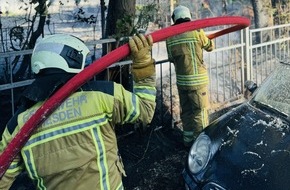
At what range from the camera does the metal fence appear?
5.99m

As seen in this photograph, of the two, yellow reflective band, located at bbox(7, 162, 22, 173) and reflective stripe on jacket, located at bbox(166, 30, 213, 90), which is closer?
yellow reflective band, located at bbox(7, 162, 22, 173)

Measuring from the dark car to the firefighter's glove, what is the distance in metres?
0.97

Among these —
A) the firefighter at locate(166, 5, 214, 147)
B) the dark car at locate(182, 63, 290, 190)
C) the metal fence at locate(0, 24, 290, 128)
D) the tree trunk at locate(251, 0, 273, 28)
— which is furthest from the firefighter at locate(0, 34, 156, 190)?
the tree trunk at locate(251, 0, 273, 28)

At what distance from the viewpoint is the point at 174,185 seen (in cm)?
454

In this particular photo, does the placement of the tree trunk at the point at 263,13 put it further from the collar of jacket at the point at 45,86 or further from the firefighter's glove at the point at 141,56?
the collar of jacket at the point at 45,86

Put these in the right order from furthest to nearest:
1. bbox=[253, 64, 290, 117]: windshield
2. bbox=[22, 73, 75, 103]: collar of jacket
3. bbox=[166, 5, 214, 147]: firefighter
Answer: bbox=[166, 5, 214, 147]: firefighter < bbox=[253, 64, 290, 117]: windshield < bbox=[22, 73, 75, 103]: collar of jacket

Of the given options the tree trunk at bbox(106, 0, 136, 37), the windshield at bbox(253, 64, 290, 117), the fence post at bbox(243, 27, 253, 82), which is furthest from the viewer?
the fence post at bbox(243, 27, 253, 82)

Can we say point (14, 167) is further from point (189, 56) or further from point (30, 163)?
point (189, 56)

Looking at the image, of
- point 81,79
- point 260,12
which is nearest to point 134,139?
point 81,79

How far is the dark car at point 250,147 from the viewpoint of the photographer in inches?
110

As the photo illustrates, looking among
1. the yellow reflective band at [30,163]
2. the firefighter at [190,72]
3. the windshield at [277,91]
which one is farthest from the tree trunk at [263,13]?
the yellow reflective band at [30,163]

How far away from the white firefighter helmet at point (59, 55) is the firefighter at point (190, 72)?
9.72ft

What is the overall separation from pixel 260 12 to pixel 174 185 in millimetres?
7526

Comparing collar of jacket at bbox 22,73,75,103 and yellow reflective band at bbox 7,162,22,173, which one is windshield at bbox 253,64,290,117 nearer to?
collar of jacket at bbox 22,73,75,103
